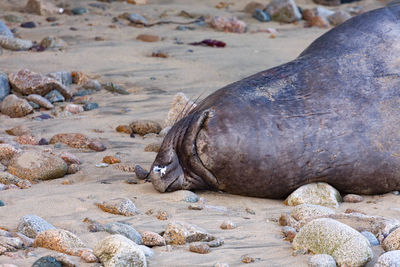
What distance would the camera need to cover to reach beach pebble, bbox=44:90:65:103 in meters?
5.79

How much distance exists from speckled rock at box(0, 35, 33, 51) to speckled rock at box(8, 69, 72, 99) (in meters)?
1.48

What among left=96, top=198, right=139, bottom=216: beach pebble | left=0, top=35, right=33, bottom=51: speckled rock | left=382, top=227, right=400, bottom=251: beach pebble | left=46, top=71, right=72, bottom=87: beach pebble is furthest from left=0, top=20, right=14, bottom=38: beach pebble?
left=382, top=227, right=400, bottom=251: beach pebble

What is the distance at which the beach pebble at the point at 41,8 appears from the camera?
9.16 meters

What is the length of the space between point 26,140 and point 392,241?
8.96ft

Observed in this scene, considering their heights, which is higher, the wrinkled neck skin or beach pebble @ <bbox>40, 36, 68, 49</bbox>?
the wrinkled neck skin

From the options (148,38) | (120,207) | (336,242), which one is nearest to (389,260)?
(336,242)

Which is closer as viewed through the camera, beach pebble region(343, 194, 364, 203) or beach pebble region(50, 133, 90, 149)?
beach pebble region(343, 194, 364, 203)

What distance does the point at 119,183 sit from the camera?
3.98 metres

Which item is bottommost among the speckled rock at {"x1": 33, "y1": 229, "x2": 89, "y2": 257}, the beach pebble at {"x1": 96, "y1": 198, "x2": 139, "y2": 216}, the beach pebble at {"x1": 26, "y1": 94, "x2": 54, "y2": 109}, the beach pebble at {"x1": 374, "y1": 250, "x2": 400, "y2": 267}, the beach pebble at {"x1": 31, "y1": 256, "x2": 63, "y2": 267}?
the beach pebble at {"x1": 26, "y1": 94, "x2": 54, "y2": 109}

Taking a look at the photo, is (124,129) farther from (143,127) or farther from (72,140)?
(72,140)

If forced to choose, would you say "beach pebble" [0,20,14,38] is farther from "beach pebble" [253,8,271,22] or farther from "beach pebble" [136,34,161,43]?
"beach pebble" [253,8,271,22]

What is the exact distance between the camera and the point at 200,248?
284 centimetres

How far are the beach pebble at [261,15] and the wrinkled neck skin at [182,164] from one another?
5.78 meters

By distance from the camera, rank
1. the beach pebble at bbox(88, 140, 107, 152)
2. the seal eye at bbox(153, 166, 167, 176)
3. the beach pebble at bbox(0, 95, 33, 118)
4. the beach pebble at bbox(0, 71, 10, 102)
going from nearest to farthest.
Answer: the seal eye at bbox(153, 166, 167, 176) → the beach pebble at bbox(88, 140, 107, 152) → the beach pebble at bbox(0, 95, 33, 118) → the beach pebble at bbox(0, 71, 10, 102)
